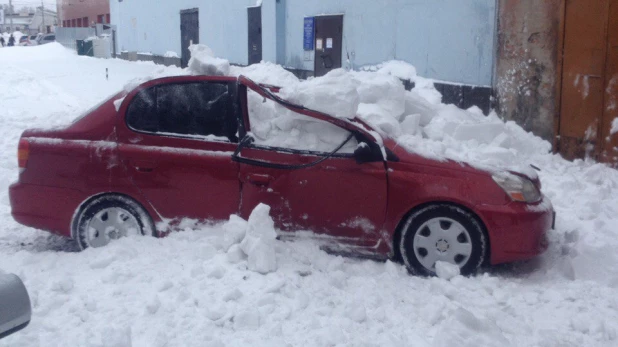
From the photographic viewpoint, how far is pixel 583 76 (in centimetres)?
911

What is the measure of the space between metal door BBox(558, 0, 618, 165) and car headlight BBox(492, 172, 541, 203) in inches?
164

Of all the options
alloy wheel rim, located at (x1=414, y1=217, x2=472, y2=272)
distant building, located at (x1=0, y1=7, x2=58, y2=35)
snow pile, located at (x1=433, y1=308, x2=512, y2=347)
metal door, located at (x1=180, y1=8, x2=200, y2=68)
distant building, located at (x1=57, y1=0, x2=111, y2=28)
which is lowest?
snow pile, located at (x1=433, y1=308, x2=512, y2=347)

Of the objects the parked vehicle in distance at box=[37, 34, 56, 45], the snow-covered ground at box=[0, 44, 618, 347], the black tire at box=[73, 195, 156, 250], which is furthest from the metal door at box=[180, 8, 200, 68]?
the parked vehicle in distance at box=[37, 34, 56, 45]

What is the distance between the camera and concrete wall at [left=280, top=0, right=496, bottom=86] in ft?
38.1

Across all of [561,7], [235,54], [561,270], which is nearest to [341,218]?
[561,270]

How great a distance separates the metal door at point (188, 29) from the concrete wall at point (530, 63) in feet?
51.5

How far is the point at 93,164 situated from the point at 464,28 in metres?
8.41

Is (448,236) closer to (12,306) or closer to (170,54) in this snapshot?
(12,306)

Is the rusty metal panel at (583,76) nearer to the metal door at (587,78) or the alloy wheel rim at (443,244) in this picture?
the metal door at (587,78)

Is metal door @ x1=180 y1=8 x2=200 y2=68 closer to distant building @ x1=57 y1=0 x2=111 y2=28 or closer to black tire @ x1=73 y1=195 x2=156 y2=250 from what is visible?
black tire @ x1=73 y1=195 x2=156 y2=250

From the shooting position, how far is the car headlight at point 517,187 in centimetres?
524

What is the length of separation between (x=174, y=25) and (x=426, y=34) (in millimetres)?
15759

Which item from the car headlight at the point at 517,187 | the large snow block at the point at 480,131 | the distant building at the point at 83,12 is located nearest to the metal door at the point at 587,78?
the large snow block at the point at 480,131

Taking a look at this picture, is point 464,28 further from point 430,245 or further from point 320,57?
point 430,245
